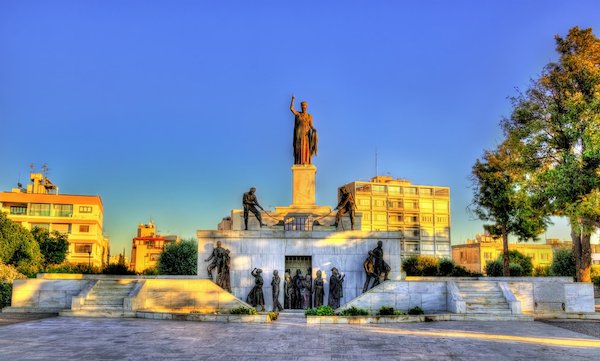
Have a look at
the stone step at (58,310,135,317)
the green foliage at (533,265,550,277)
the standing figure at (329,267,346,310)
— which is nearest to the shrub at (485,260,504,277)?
the green foliage at (533,265,550,277)

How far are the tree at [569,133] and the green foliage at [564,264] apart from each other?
890 inches

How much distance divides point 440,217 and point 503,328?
336ft

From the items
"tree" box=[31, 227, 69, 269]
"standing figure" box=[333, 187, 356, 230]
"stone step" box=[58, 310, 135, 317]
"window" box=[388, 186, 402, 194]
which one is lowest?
"stone step" box=[58, 310, 135, 317]

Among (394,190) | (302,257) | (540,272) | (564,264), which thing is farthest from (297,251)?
(394,190)

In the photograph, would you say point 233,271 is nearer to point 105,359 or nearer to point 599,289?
point 105,359

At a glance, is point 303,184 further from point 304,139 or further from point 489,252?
point 489,252

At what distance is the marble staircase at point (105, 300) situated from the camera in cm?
2088

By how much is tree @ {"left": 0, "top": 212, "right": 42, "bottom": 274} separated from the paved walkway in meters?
25.1

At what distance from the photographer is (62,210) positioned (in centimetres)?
8131

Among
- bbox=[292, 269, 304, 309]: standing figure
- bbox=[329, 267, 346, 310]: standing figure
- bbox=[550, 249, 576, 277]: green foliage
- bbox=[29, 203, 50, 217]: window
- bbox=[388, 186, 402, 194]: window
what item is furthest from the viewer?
bbox=[388, 186, 402, 194]: window

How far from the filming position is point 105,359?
11328 mm

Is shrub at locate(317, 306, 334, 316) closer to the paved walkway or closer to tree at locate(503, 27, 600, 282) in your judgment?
the paved walkway

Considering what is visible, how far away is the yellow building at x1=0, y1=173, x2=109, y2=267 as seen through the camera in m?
78.4

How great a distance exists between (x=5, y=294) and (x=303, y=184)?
15.1 m
